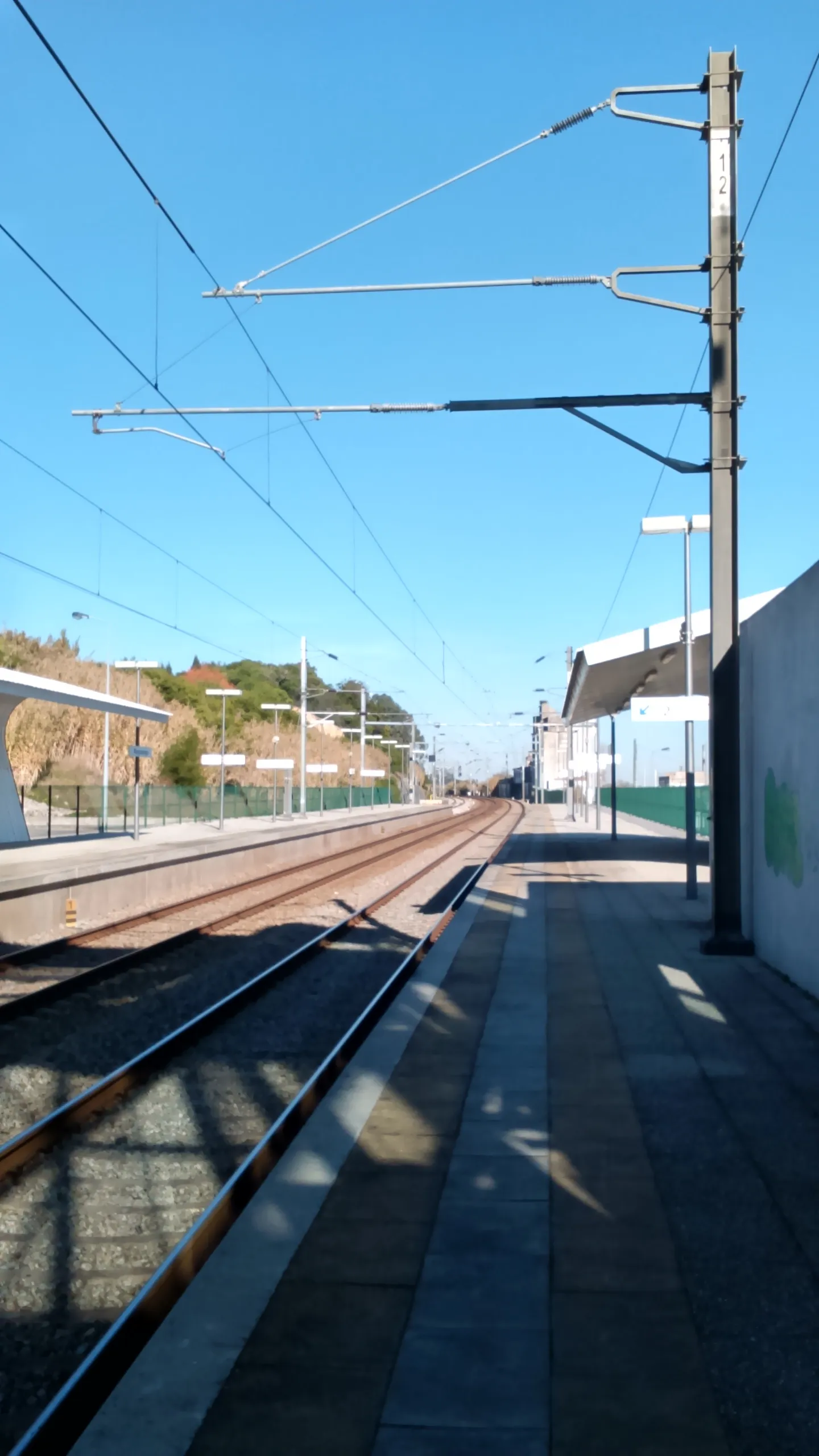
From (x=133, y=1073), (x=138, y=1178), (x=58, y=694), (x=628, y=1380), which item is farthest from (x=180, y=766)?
(x=628, y=1380)

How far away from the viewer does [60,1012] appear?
37.3ft

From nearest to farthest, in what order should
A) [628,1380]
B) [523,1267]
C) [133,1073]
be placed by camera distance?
[628,1380], [523,1267], [133,1073]

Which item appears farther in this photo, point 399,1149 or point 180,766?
point 180,766

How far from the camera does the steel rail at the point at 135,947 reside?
11.8 meters

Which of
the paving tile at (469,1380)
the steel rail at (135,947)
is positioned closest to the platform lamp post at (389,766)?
the steel rail at (135,947)

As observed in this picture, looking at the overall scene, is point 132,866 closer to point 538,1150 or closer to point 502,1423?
point 538,1150

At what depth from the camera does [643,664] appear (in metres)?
27.1

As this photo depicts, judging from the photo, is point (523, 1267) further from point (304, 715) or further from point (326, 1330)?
point (304, 715)

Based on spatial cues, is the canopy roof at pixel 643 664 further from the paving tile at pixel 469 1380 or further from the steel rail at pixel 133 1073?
the paving tile at pixel 469 1380

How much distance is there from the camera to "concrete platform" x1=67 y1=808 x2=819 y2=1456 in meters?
3.60

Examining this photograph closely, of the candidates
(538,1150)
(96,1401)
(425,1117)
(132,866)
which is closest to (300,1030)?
(425,1117)

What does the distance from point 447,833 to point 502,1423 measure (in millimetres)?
49618

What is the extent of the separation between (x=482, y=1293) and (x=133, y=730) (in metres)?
60.4

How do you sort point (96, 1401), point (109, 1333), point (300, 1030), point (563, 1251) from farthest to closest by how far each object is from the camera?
point (300, 1030), point (563, 1251), point (109, 1333), point (96, 1401)
